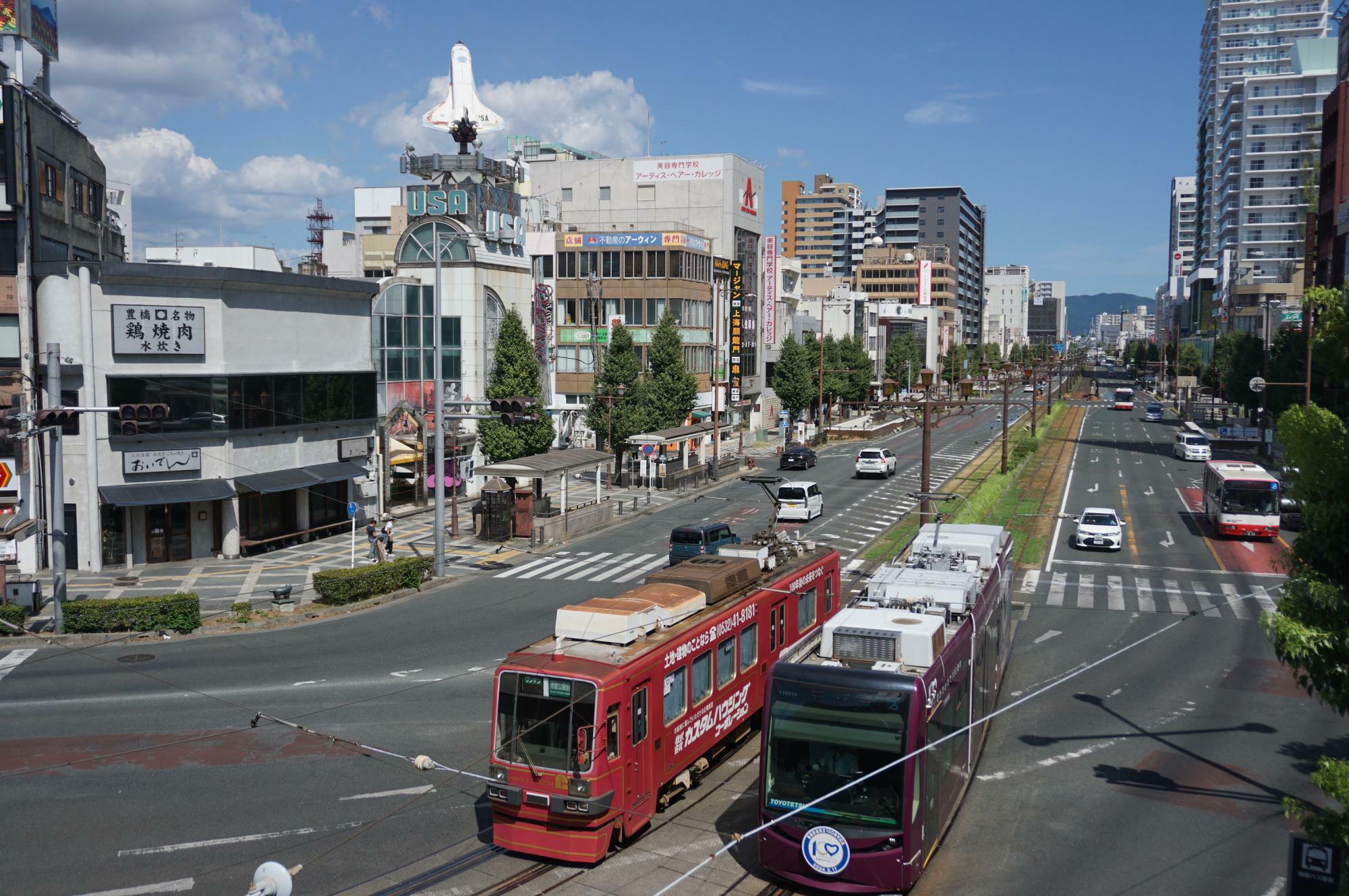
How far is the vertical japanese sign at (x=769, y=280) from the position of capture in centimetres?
9825

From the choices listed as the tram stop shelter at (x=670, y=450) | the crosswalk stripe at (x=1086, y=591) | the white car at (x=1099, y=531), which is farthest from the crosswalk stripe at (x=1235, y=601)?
the tram stop shelter at (x=670, y=450)

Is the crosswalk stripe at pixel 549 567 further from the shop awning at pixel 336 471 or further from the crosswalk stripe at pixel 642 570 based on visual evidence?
the shop awning at pixel 336 471

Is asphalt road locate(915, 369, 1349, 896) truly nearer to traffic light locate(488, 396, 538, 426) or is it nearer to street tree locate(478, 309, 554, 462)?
traffic light locate(488, 396, 538, 426)

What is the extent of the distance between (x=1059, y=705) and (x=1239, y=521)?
26.1 meters

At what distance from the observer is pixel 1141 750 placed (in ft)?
62.6

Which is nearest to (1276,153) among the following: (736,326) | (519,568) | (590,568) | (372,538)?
(736,326)

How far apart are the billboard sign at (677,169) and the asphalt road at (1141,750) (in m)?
62.4

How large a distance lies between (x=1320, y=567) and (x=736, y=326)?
7066cm

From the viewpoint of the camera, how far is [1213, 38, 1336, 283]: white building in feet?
550

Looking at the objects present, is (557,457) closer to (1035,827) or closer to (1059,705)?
(1059,705)

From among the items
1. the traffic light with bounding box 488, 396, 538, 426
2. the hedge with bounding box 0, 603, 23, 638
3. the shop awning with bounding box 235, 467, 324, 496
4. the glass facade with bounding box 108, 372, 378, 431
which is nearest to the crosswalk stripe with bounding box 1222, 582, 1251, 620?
the traffic light with bounding box 488, 396, 538, 426

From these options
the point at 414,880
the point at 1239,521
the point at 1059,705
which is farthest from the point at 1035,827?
the point at 1239,521

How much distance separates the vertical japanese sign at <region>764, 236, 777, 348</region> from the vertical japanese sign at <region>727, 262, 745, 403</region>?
17.3 metres

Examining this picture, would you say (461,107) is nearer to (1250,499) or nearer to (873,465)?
(873,465)
